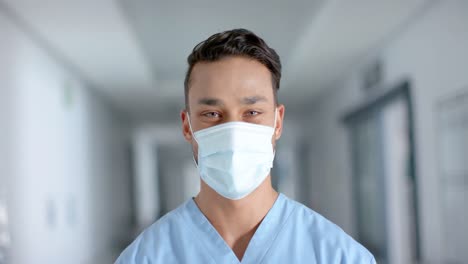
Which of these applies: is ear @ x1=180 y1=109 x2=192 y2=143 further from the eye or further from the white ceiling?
the white ceiling

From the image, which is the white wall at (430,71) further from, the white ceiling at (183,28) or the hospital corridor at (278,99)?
the white ceiling at (183,28)

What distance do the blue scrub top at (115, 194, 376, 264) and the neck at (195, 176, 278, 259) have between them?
2 centimetres

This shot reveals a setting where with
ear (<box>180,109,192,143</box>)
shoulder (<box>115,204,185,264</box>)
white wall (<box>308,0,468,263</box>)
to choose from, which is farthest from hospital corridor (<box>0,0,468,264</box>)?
shoulder (<box>115,204,185,264</box>)

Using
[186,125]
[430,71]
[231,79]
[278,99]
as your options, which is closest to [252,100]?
[231,79]

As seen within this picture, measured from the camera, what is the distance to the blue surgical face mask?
1.19m

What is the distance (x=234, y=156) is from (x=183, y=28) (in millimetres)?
3271

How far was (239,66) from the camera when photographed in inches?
45.7

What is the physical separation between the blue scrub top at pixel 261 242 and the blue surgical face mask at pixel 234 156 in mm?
107

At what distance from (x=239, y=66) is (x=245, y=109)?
95 millimetres

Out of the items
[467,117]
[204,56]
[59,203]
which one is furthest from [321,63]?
[204,56]

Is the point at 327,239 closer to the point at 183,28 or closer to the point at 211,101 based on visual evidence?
the point at 211,101

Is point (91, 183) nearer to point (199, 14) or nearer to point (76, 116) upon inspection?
point (76, 116)

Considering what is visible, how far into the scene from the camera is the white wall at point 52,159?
352 cm

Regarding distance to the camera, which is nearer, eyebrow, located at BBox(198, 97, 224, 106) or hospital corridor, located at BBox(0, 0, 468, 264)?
eyebrow, located at BBox(198, 97, 224, 106)
